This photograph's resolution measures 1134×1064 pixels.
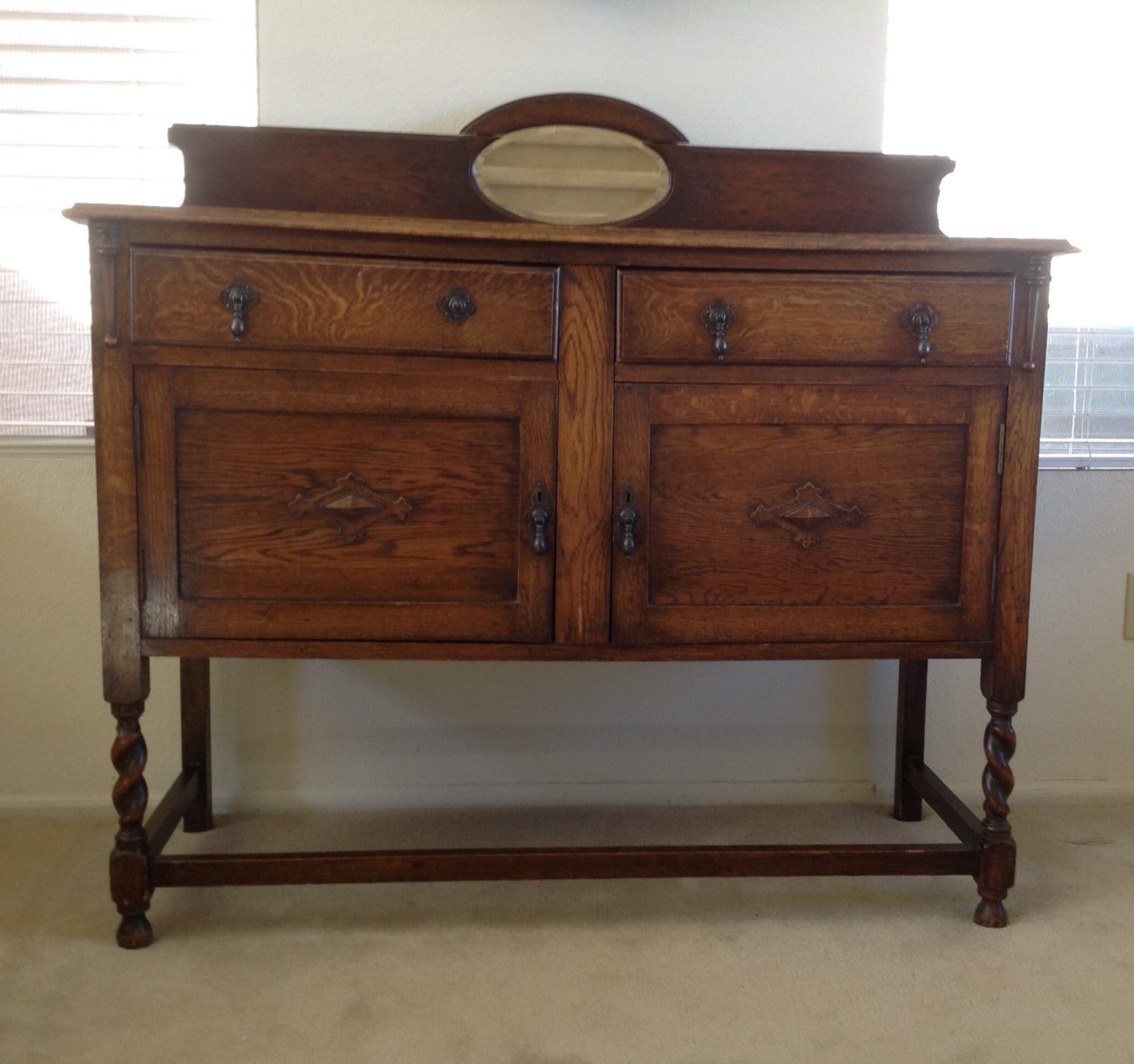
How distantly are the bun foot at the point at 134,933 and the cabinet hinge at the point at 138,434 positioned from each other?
64cm

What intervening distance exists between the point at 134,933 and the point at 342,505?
0.67 metres

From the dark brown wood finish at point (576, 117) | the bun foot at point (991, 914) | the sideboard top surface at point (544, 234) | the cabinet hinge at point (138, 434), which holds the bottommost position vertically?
the bun foot at point (991, 914)

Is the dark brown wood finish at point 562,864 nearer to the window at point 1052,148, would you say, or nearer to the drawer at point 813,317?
the drawer at point 813,317

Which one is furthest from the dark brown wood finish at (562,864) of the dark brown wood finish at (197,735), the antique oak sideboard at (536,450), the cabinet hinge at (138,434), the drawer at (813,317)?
the drawer at (813,317)

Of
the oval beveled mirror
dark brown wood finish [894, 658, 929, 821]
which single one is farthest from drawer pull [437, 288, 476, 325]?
dark brown wood finish [894, 658, 929, 821]

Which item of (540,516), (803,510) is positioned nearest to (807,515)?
(803,510)

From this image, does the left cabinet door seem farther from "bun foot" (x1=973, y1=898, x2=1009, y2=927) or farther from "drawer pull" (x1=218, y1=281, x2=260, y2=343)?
"bun foot" (x1=973, y1=898, x2=1009, y2=927)

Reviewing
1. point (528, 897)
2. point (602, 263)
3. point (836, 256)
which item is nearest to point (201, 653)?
point (528, 897)

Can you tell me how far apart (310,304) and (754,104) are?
0.93 meters

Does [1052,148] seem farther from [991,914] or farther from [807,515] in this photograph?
[991,914]

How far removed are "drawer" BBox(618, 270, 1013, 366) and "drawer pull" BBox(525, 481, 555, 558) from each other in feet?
0.69

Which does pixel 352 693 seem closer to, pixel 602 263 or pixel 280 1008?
pixel 280 1008

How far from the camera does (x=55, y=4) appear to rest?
5.74ft

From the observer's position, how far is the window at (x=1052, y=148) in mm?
1861
